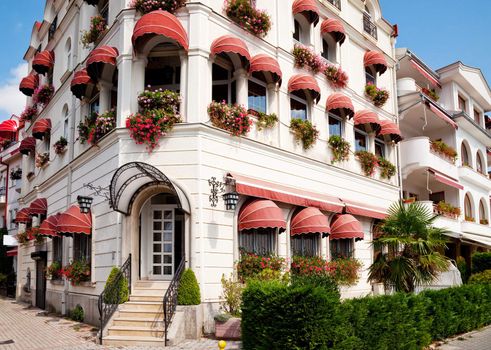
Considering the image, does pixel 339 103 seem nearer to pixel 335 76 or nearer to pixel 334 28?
pixel 335 76

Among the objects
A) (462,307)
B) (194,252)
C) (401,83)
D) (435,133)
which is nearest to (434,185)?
(435,133)

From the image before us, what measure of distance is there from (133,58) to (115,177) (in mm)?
3976

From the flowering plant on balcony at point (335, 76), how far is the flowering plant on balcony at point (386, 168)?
431 cm

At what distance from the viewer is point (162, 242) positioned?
15.2 meters

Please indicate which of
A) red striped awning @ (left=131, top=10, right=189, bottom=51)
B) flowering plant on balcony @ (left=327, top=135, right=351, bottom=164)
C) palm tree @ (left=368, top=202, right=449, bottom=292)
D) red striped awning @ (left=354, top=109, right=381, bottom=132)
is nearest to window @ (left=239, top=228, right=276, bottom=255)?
palm tree @ (left=368, top=202, right=449, bottom=292)

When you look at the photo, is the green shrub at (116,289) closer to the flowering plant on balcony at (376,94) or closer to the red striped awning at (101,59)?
the red striped awning at (101,59)

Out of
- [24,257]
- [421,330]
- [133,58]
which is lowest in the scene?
[421,330]

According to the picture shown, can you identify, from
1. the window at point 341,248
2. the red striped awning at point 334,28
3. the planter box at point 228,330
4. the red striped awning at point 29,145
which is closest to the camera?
the planter box at point 228,330

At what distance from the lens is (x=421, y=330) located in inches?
468

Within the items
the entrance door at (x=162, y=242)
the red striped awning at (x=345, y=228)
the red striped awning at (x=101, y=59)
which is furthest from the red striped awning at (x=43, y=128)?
the red striped awning at (x=345, y=228)

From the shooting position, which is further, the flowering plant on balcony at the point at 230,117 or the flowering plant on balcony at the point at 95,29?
the flowering plant on balcony at the point at 95,29

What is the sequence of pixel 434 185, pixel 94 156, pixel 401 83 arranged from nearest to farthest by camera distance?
pixel 94 156 → pixel 401 83 → pixel 434 185

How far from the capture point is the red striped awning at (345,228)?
18.1 m

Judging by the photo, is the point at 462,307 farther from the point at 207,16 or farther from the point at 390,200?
the point at 207,16
